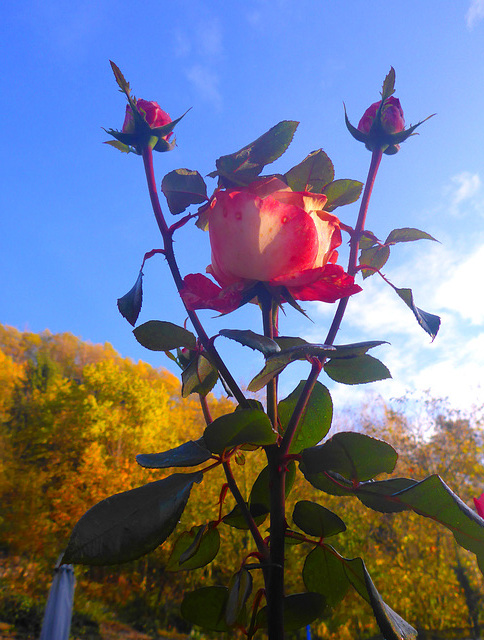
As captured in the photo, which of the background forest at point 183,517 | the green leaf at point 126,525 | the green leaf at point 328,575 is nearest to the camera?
the green leaf at point 126,525

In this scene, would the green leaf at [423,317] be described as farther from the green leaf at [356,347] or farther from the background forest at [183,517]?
the background forest at [183,517]

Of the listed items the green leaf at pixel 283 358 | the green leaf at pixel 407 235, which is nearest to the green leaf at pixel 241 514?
the green leaf at pixel 283 358

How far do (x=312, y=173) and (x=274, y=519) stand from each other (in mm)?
233

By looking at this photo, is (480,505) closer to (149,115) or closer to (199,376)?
(199,376)

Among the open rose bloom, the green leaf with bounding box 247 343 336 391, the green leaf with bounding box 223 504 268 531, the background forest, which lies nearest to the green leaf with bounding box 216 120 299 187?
the open rose bloom

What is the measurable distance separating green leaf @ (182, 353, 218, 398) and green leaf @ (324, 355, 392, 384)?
0.26ft

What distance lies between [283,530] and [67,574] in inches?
162

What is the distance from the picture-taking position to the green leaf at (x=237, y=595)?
0.71 feet

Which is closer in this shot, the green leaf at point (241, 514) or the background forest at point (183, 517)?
the green leaf at point (241, 514)

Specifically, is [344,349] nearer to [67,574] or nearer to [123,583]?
[67,574]

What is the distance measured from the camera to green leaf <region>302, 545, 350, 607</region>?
296mm

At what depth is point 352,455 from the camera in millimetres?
240

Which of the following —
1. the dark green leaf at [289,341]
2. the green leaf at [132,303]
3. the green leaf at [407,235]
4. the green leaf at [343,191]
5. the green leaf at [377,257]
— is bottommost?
the dark green leaf at [289,341]

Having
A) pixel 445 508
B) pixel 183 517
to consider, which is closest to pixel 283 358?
pixel 445 508
